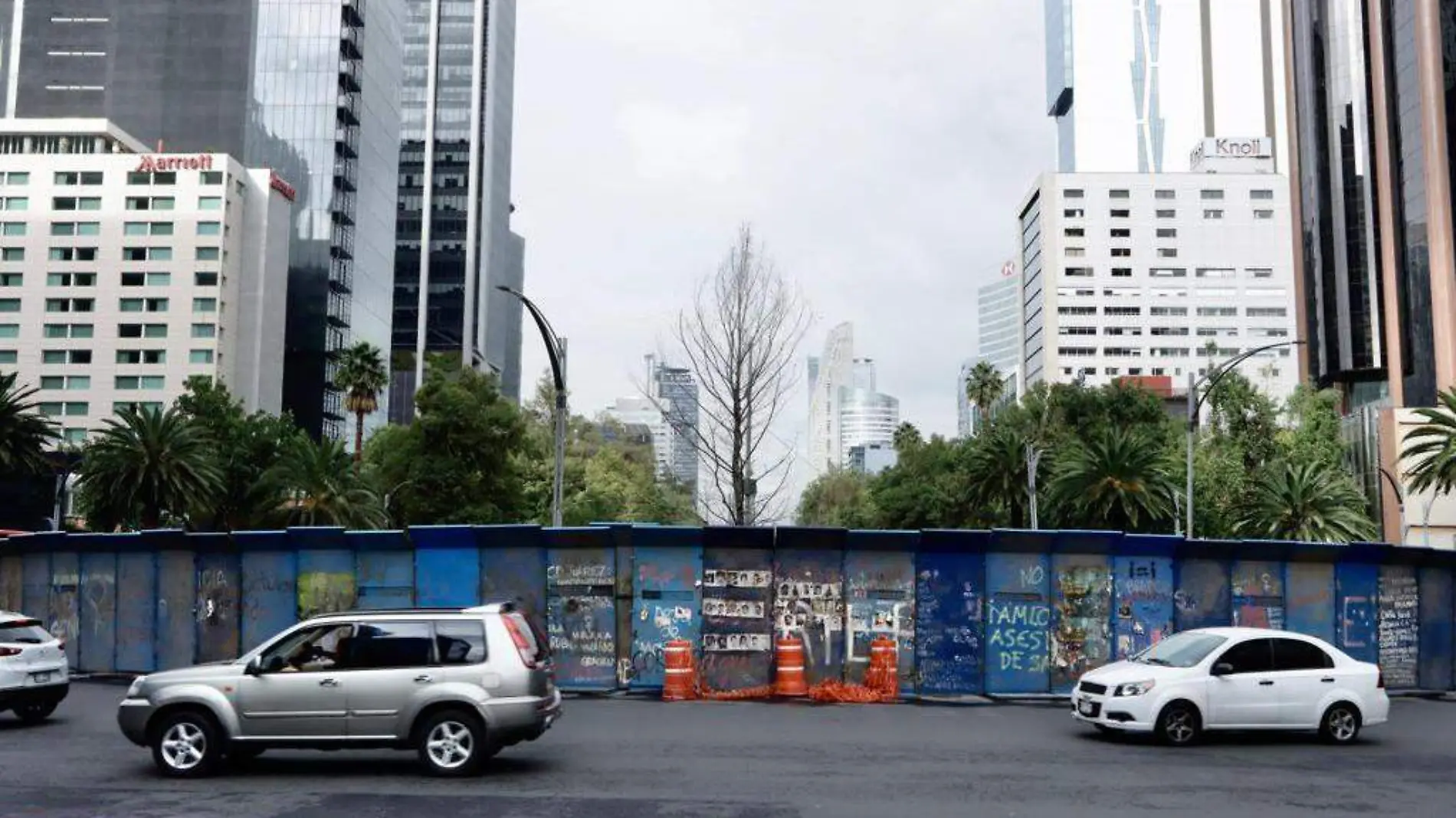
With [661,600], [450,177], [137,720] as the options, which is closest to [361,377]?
[661,600]

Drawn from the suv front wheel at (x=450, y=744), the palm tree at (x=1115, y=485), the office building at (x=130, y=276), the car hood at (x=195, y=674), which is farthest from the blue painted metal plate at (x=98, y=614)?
the office building at (x=130, y=276)

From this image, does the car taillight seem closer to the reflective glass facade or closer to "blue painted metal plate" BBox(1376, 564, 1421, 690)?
"blue painted metal plate" BBox(1376, 564, 1421, 690)

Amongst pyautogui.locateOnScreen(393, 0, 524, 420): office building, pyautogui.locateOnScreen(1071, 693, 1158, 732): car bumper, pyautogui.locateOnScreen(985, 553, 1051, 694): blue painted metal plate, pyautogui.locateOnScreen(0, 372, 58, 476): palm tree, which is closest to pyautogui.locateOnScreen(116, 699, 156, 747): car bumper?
pyautogui.locateOnScreen(1071, 693, 1158, 732): car bumper

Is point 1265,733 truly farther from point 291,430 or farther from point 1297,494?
point 291,430

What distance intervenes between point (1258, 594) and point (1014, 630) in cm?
471

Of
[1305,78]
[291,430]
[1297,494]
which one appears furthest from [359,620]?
[1305,78]

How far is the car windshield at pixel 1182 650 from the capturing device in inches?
655

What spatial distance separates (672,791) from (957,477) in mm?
62259

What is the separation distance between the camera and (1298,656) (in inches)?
660

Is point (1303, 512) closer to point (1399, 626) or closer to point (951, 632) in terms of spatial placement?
point (1399, 626)

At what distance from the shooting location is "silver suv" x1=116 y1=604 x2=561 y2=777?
508 inches

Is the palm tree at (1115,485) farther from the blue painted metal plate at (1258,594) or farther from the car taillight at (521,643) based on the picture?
the car taillight at (521,643)

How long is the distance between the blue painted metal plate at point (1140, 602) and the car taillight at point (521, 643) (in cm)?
1319

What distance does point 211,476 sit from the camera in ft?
180
